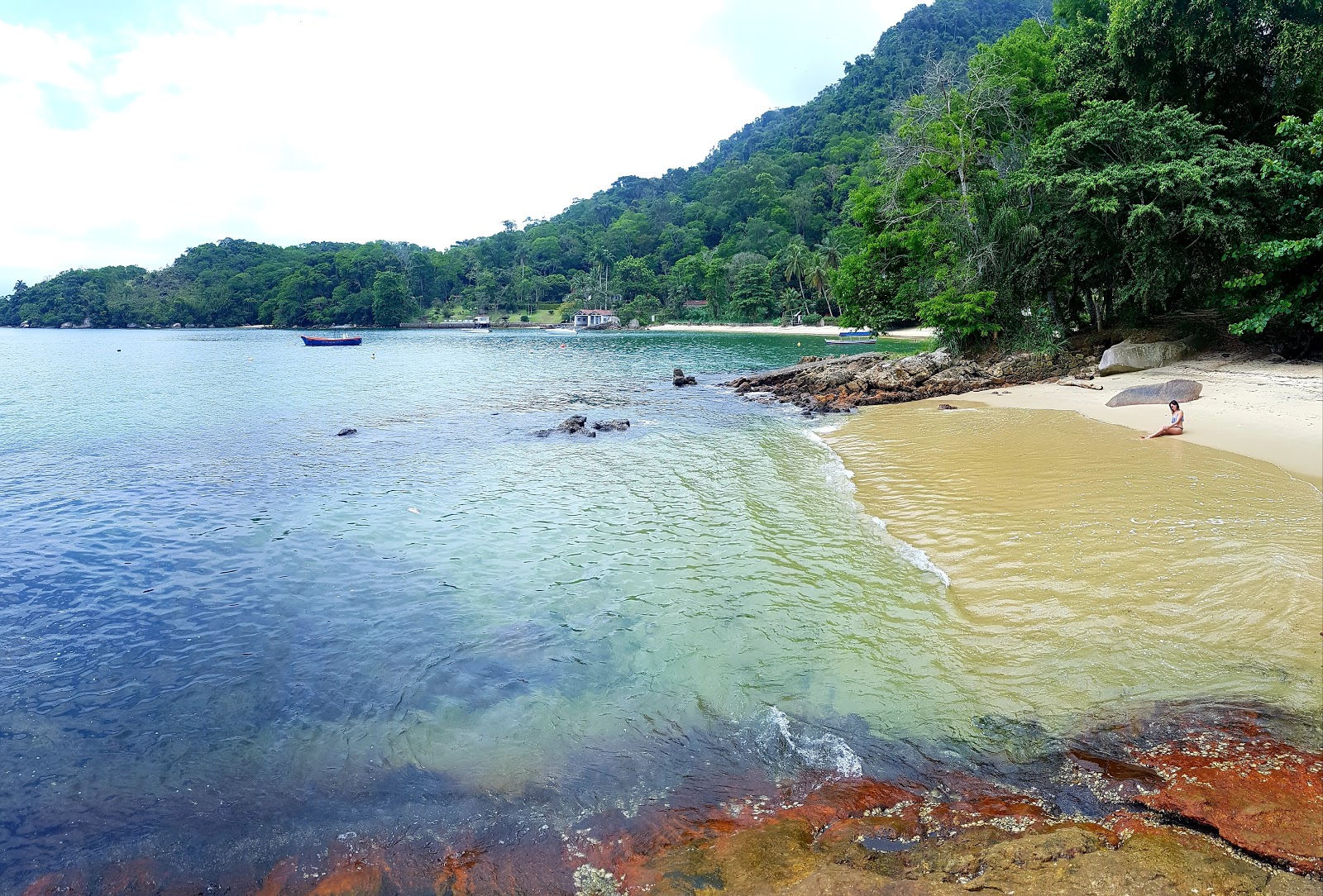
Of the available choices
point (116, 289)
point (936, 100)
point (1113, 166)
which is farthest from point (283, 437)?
point (116, 289)

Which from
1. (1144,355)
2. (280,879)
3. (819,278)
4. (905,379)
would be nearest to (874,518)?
(280,879)

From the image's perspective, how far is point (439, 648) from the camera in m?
7.79

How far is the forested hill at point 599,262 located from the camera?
13362cm

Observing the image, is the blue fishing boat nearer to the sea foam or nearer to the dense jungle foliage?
the dense jungle foliage

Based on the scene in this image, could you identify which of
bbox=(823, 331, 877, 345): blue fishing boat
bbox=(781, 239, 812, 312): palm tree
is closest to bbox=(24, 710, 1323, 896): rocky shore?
bbox=(823, 331, 877, 345): blue fishing boat

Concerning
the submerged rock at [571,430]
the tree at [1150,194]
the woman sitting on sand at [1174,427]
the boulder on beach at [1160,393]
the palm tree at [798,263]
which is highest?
the palm tree at [798,263]

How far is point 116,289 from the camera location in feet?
479

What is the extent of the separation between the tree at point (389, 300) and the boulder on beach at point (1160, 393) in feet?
467

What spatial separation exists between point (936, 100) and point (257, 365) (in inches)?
2007

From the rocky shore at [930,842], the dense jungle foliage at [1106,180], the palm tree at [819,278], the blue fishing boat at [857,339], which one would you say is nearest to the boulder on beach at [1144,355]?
the dense jungle foliage at [1106,180]

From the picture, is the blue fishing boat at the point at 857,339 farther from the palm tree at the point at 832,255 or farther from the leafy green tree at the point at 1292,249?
the leafy green tree at the point at 1292,249

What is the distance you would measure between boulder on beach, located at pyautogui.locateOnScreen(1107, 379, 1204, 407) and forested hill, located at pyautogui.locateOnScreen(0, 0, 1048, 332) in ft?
305

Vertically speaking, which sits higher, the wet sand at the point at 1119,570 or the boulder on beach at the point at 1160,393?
the boulder on beach at the point at 1160,393

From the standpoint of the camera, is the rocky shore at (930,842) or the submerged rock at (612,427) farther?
the submerged rock at (612,427)
